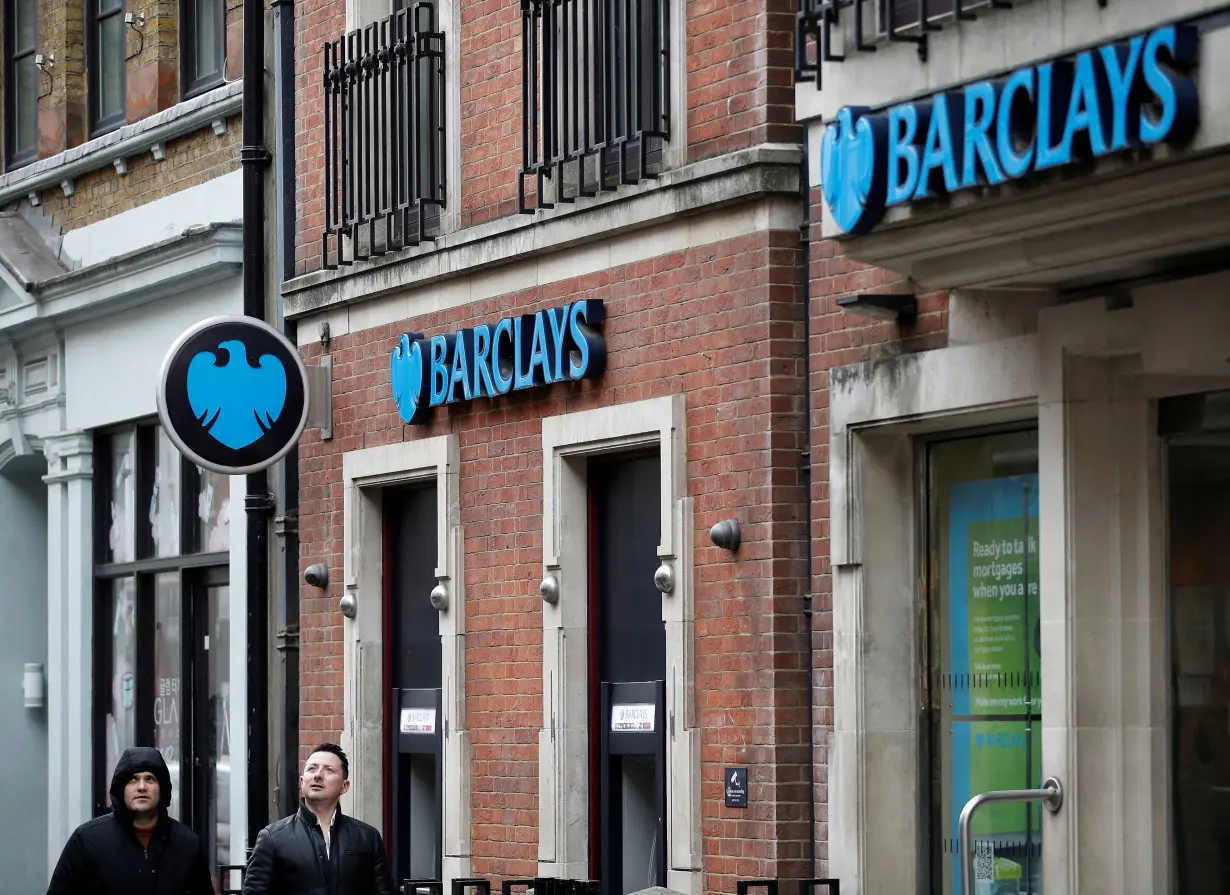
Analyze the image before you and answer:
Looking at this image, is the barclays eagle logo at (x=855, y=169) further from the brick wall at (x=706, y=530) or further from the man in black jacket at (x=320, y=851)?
the man in black jacket at (x=320, y=851)

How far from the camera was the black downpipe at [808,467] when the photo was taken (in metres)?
11.6

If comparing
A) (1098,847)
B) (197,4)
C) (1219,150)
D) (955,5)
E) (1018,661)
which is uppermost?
(197,4)

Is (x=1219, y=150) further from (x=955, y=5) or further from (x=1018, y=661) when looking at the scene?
(x=1018, y=661)

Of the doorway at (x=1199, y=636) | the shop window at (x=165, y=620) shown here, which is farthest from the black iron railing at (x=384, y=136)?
the doorway at (x=1199, y=636)

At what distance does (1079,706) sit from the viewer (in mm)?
9961

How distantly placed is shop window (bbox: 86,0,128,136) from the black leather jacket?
36.0 ft

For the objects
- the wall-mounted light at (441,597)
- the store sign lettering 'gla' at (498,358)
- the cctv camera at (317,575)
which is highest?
the store sign lettering 'gla' at (498,358)

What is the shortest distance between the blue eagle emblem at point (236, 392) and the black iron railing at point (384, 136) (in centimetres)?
83

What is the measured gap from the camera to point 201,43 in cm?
1847

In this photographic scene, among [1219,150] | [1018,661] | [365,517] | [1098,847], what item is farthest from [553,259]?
[1219,150]

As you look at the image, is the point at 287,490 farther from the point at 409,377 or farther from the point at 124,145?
the point at 124,145

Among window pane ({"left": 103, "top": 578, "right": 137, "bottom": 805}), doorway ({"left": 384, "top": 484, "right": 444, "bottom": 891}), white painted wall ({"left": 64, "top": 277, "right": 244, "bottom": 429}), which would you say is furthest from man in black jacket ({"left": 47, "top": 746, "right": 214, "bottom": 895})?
window pane ({"left": 103, "top": 578, "right": 137, "bottom": 805})

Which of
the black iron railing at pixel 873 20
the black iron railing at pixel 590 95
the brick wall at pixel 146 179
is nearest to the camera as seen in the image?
the black iron railing at pixel 873 20

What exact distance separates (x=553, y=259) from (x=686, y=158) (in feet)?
4.55
